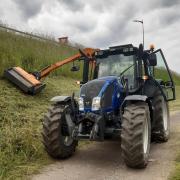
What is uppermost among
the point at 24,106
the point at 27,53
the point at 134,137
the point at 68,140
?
the point at 27,53

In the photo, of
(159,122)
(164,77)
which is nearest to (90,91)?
(159,122)

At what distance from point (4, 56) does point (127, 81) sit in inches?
275

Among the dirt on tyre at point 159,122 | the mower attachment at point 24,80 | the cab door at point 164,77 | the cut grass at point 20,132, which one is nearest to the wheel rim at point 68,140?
the cut grass at point 20,132

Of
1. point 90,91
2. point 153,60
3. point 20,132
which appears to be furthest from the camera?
point 153,60

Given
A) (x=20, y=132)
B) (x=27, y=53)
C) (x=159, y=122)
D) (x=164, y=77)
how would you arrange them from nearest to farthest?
(x=20, y=132)
(x=159, y=122)
(x=164, y=77)
(x=27, y=53)

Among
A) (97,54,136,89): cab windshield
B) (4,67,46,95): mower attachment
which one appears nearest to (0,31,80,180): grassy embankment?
(4,67,46,95): mower attachment

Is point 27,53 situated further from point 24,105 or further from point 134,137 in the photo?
point 134,137

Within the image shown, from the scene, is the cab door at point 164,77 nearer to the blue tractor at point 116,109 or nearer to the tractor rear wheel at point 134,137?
the blue tractor at point 116,109

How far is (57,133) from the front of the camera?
24.9 ft

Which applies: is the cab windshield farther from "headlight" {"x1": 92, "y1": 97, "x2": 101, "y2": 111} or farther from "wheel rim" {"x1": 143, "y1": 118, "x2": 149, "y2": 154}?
"wheel rim" {"x1": 143, "y1": 118, "x2": 149, "y2": 154}

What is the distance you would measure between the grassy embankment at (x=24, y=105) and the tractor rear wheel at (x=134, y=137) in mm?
1658

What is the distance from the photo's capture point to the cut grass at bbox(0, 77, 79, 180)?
7.06 metres

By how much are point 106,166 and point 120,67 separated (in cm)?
244

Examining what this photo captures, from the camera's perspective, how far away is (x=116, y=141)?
927 centimetres
